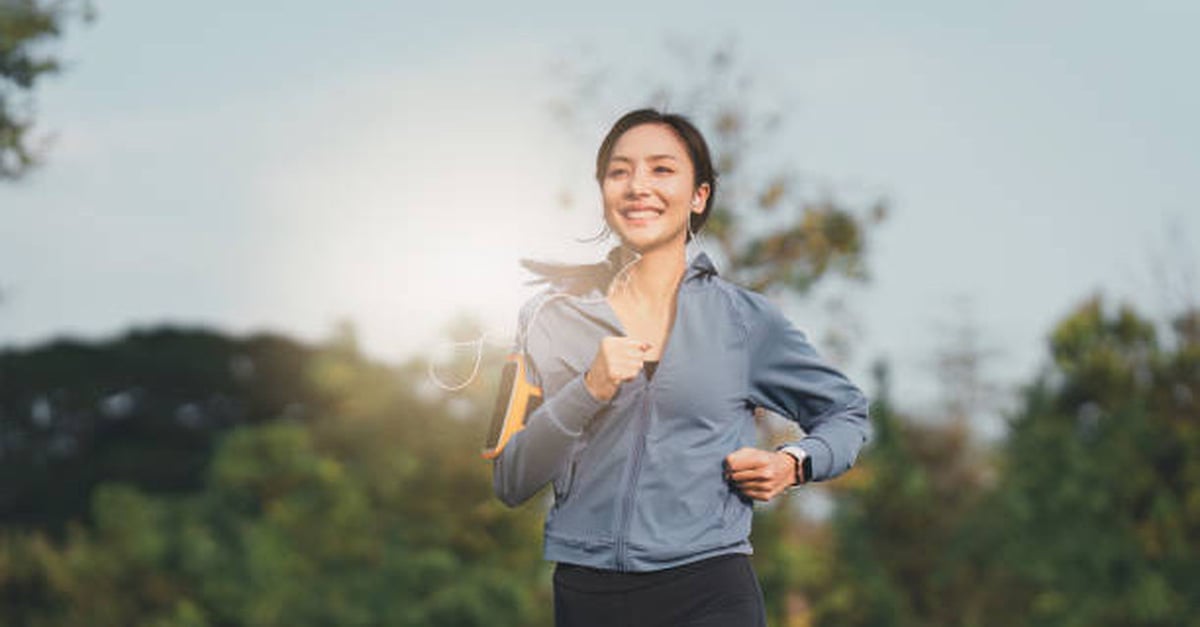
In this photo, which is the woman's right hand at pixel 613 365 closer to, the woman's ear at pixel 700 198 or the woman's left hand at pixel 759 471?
the woman's left hand at pixel 759 471

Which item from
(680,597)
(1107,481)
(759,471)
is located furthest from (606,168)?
(1107,481)

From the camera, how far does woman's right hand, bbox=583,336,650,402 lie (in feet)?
9.78

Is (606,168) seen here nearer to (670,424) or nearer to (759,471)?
(670,424)

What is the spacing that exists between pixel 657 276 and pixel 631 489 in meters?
0.51

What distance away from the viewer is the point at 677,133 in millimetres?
3314

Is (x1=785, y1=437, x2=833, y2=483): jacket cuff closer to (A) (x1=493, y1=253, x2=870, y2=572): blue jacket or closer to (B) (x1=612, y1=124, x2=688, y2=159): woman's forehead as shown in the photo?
(A) (x1=493, y1=253, x2=870, y2=572): blue jacket

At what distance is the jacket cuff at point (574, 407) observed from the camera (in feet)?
10.1

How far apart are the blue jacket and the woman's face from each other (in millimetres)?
133

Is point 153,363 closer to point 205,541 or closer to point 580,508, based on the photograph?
point 205,541

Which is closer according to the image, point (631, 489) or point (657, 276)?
point (631, 489)

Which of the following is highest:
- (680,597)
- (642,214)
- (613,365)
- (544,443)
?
(642,214)

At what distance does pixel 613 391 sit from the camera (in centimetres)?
304

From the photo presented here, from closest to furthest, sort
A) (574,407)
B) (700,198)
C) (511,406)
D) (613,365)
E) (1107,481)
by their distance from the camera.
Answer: (613,365) < (574,407) < (511,406) < (700,198) < (1107,481)

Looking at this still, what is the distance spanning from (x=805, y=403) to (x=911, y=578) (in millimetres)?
15667
